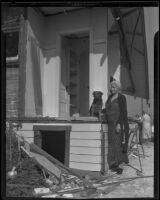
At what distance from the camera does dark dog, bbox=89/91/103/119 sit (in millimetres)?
4016

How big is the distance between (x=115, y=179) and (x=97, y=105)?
952mm

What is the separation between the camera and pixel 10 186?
3857mm

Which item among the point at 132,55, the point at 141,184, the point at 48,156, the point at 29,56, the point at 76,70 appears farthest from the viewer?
the point at 76,70

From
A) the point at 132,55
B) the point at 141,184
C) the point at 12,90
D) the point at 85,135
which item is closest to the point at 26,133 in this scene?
the point at 12,90

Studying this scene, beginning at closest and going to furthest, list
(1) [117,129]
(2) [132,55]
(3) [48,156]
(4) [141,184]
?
(4) [141,184]
(1) [117,129]
(3) [48,156]
(2) [132,55]

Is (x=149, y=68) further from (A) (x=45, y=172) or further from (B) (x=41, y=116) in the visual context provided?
(A) (x=45, y=172)

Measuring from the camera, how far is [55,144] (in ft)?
13.4

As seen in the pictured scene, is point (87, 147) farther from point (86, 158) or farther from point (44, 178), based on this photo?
point (44, 178)

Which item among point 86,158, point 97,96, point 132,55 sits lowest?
point 86,158

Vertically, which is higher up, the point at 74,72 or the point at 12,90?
the point at 74,72

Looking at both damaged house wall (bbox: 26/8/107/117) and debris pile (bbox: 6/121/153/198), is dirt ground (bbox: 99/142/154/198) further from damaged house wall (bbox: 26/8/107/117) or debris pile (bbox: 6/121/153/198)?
damaged house wall (bbox: 26/8/107/117)

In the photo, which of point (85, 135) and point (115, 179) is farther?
point (85, 135)

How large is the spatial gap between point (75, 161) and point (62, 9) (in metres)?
1.96

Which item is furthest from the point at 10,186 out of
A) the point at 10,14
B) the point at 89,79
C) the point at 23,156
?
the point at 10,14
